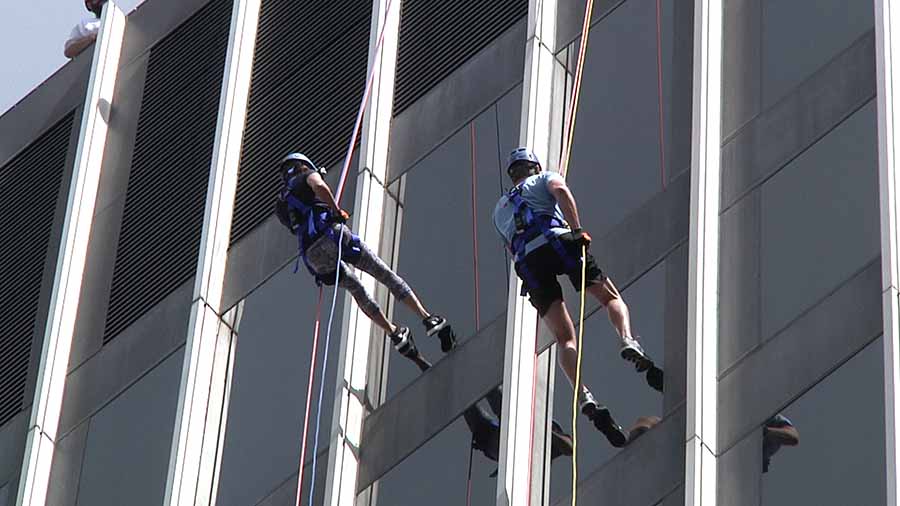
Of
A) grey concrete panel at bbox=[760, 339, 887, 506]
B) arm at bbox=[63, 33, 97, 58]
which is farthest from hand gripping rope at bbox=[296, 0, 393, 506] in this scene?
arm at bbox=[63, 33, 97, 58]

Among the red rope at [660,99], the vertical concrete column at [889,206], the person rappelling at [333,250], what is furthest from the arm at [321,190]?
the vertical concrete column at [889,206]

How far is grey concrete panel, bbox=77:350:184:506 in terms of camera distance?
1998 cm

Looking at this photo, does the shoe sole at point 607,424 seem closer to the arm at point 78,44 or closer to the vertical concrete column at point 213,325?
the vertical concrete column at point 213,325

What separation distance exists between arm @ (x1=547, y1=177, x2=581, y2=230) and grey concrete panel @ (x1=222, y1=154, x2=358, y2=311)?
11.6ft

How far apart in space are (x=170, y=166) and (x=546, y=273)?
629 cm

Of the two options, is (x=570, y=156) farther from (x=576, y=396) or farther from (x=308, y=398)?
(x=308, y=398)

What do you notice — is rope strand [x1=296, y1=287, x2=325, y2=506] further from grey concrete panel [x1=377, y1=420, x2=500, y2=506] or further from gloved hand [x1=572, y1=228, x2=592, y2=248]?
gloved hand [x1=572, y1=228, x2=592, y2=248]

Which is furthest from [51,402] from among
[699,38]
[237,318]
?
[699,38]

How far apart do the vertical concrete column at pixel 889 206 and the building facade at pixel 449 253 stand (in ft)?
0.09

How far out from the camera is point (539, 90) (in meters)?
18.7

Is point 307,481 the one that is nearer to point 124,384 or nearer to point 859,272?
point 124,384

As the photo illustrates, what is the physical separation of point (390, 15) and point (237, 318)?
9.77 feet

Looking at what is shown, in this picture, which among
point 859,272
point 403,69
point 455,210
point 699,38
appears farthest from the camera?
point 403,69

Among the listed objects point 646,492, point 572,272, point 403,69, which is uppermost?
point 403,69
